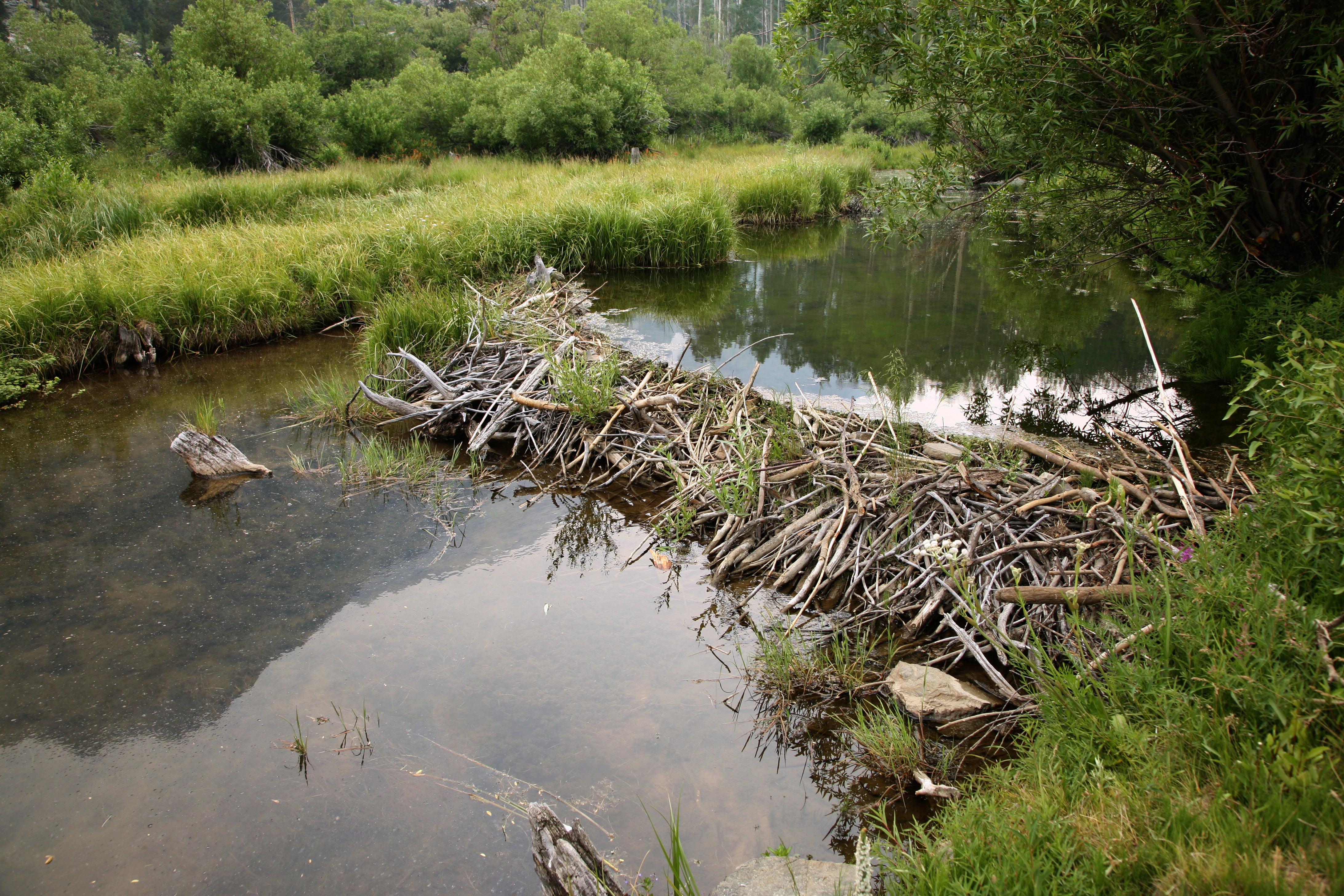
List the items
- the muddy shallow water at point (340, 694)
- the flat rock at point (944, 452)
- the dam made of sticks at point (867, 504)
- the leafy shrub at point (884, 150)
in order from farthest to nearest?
the leafy shrub at point (884, 150) < the flat rock at point (944, 452) < the dam made of sticks at point (867, 504) < the muddy shallow water at point (340, 694)

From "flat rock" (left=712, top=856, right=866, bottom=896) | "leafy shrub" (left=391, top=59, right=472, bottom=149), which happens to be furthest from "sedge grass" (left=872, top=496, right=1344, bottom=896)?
"leafy shrub" (left=391, top=59, right=472, bottom=149)

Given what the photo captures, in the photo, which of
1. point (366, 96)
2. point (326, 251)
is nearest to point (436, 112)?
point (366, 96)

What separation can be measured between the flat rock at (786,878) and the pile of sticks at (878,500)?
97 centimetres

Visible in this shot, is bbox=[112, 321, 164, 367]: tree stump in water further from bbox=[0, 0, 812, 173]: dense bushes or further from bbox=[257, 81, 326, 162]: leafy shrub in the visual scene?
bbox=[257, 81, 326, 162]: leafy shrub

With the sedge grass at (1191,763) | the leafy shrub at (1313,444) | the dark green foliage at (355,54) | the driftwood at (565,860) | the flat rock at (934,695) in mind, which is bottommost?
the flat rock at (934,695)

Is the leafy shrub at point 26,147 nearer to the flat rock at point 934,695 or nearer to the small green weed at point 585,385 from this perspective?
the small green weed at point 585,385

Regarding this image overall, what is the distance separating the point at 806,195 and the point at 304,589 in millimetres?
14927

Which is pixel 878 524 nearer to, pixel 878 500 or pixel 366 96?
pixel 878 500

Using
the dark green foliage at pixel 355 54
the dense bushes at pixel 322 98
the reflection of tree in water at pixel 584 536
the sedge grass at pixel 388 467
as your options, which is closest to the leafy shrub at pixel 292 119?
the dense bushes at pixel 322 98

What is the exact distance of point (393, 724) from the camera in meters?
3.43

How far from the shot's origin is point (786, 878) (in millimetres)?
2463

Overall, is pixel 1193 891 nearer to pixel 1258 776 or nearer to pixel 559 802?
pixel 1258 776

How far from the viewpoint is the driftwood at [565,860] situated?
216 cm

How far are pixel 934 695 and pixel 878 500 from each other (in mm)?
1374
